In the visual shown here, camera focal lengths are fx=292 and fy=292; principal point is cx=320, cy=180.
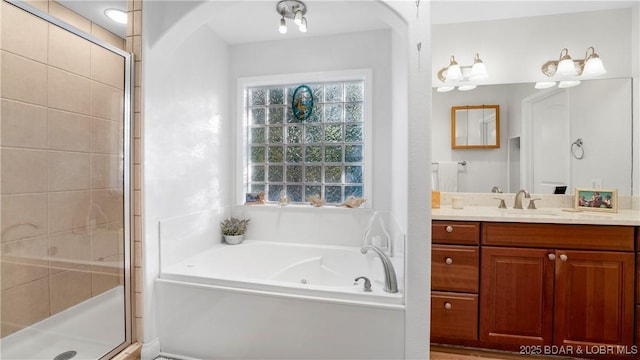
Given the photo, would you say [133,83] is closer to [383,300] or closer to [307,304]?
[307,304]

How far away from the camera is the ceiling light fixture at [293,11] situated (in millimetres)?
2068

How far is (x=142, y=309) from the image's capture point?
1862mm

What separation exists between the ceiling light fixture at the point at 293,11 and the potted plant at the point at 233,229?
65.9 inches

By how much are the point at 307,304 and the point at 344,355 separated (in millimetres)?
344

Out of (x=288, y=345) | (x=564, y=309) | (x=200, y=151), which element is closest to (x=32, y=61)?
(x=200, y=151)

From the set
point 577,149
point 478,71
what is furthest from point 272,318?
point 577,149

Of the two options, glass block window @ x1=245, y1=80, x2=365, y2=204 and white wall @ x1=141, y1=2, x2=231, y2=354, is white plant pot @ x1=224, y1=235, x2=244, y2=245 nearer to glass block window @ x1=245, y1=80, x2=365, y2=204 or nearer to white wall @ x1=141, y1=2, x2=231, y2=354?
white wall @ x1=141, y1=2, x2=231, y2=354

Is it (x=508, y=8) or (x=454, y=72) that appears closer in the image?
(x=508, y=8)

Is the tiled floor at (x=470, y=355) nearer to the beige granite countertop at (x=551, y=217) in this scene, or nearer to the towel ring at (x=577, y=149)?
the beige granite countertop at (x=551, y=217)

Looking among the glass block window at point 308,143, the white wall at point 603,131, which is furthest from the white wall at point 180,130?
the white wall at point 603,131

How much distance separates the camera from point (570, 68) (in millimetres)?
2268

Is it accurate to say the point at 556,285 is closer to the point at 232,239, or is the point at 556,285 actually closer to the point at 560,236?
the point at 560,236

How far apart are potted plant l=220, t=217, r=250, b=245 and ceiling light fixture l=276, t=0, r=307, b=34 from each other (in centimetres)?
167

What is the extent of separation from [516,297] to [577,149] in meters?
1.34
